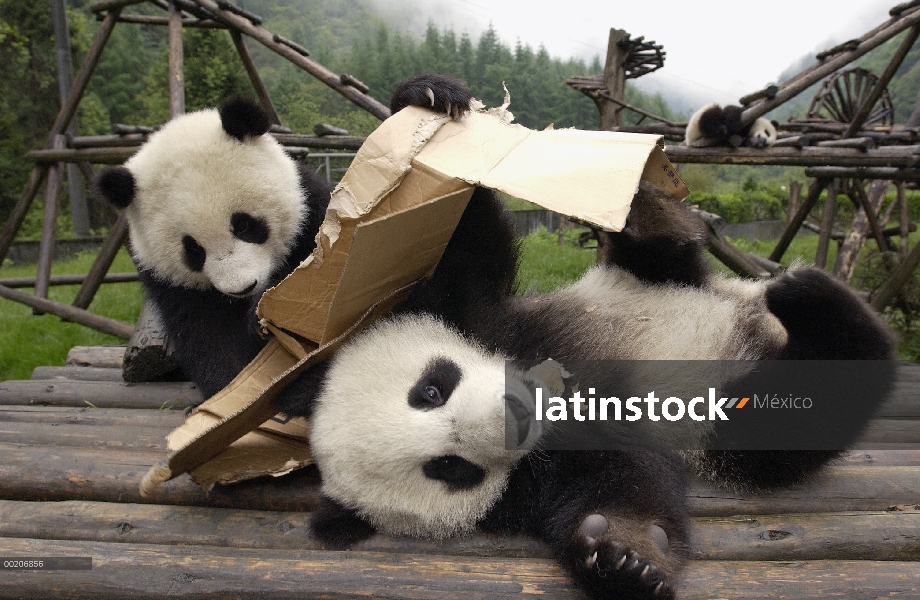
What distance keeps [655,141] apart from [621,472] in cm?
93

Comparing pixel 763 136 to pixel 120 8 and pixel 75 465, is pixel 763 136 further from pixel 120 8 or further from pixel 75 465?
pixel 120 8

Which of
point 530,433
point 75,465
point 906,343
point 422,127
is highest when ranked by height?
point 422,127

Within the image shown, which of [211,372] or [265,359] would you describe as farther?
[211,372]

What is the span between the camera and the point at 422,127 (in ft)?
5.32

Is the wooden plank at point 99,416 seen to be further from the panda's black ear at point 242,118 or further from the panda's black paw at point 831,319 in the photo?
the panda's black paw at point 831,319

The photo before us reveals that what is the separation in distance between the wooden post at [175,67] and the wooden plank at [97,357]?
168cm

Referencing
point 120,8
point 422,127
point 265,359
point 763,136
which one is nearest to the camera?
point 422,127

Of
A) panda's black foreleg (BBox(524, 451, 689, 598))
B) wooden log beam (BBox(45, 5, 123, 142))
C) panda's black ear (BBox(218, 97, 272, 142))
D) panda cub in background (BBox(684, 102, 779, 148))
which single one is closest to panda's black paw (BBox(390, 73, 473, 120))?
panda's black ear (BBox(218, 97, 272, 142))

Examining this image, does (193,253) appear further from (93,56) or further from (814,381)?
(93,56)

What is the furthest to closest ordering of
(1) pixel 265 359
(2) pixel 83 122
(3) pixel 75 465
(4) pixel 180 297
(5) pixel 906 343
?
(2) pixel 83 122, (5) pixel 906 343, (4) pixel 180 297, (3) pixel 75 465, (1) pixel 265 359

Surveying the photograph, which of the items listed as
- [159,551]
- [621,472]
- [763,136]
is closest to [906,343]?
[763,136]

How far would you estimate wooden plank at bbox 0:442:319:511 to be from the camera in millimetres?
2025

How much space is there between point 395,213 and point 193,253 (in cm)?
133

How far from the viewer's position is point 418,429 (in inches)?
61.5
